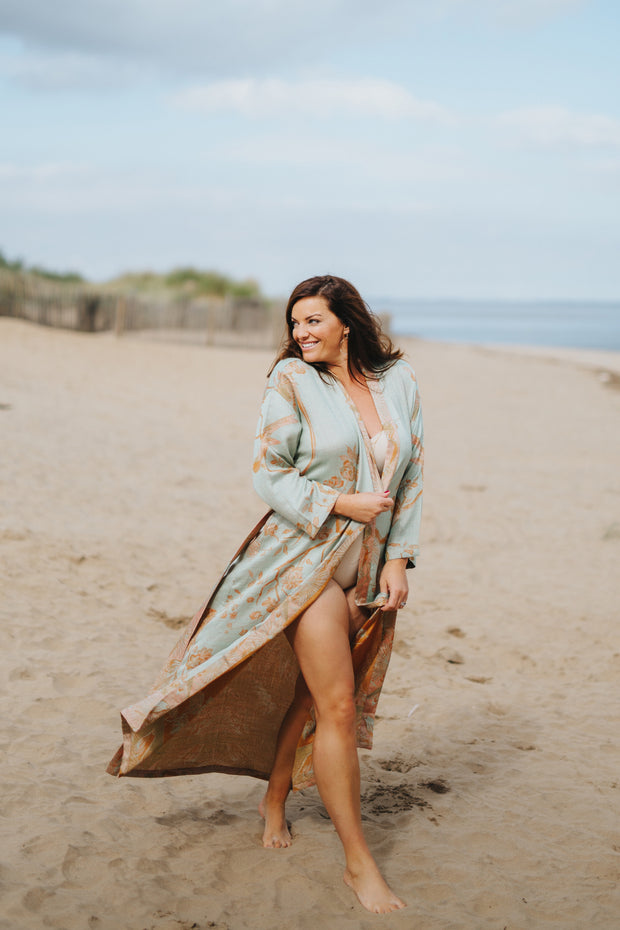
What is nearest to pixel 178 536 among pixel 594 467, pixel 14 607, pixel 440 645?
pixel 14 607

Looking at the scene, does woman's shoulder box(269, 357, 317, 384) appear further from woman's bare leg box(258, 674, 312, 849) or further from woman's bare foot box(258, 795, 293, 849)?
woman's bare foot box(258, 795, 293, 849)

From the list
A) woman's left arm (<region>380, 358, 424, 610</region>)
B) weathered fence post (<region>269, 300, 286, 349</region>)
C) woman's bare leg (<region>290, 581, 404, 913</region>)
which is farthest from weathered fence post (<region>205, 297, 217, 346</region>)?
woman's bare leg (<region>290, 581, 404, 913</region>)

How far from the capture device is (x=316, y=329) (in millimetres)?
2648

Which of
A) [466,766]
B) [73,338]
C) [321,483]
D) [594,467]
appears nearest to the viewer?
[321,483]

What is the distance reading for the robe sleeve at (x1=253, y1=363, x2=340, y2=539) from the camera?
97.2 inches

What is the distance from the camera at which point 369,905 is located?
8.51ft

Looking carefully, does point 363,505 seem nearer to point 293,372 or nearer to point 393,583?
point 393,583

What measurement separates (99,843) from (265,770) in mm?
563

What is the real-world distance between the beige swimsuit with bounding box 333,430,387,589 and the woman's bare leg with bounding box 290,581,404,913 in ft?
0.22

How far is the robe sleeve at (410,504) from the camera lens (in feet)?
8.75

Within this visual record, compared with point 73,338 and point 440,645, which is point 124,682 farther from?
point 73,338

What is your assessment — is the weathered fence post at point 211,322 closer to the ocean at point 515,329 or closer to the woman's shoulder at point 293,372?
the ocean at point 515,329

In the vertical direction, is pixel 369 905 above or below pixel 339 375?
below

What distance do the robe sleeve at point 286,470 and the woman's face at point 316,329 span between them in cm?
14
